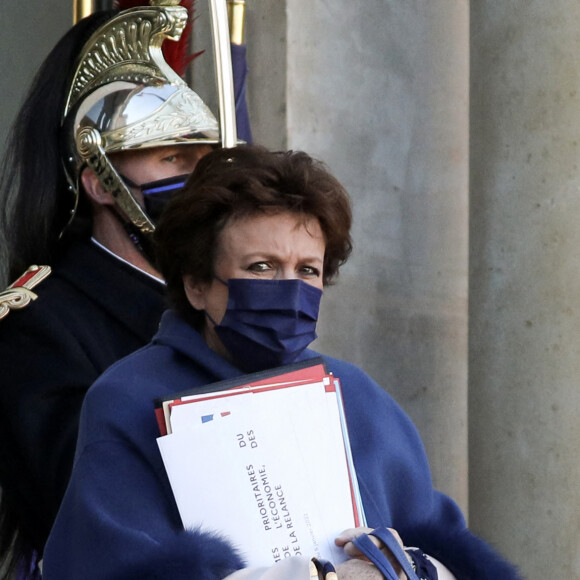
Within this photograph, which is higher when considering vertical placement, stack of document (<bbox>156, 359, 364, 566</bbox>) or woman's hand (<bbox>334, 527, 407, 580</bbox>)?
stack of document (<bbox>156, 359, 364, 566</bbox>)

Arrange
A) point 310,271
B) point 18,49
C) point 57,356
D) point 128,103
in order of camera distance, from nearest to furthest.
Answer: point 310,271 < point 57,356 < point 128,103 < point 18,49

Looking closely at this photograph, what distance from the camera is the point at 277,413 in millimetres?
2236

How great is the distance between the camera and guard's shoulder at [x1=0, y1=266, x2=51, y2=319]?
305 centimetres

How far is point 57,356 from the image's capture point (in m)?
2.99

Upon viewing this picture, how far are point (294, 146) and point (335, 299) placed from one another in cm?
54

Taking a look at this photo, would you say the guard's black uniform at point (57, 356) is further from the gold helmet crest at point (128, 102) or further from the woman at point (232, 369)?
the woman at point (232, 369)

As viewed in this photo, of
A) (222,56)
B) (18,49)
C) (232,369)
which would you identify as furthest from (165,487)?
(18,49)

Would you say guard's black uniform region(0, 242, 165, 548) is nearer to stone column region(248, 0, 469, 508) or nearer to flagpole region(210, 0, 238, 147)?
flagpole region(210, 0, 238, 147)

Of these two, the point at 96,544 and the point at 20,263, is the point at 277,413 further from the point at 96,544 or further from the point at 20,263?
the point at 20,263

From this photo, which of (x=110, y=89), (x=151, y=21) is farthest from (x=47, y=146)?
(x=151, y=21)

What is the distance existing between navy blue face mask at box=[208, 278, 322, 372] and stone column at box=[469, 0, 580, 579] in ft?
5.52

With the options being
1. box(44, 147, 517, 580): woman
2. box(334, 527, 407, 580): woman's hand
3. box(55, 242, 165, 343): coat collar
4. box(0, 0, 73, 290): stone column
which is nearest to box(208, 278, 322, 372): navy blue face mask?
box(44, 147, 517, 580): woman

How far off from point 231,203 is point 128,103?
3.26ft

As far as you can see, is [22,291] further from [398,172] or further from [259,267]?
[398,172]
